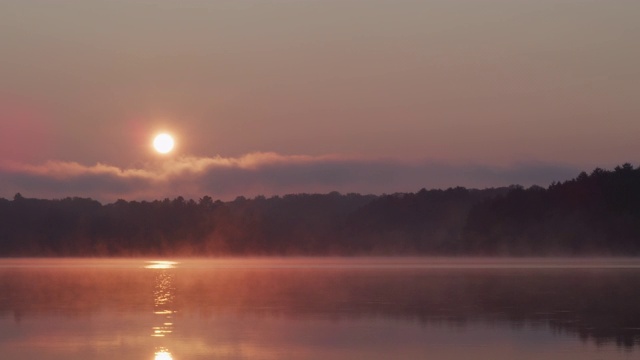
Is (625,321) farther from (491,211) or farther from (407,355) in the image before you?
(491,211)

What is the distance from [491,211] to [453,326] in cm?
12086

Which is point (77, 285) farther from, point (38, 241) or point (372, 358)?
point (38, 241)

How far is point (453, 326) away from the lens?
1341 inches

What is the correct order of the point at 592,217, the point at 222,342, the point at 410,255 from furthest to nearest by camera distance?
the point at 410,255, the point at 592,217, the point at 222,342

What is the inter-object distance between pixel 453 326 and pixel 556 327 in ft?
10.4

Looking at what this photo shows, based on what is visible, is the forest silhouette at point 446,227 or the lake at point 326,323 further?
the forest silhouette at point 446,227

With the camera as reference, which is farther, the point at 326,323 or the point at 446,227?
the point at 446,227

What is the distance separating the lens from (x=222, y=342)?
30.0 metres

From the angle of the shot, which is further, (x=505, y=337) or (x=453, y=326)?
(x=453, y=326)

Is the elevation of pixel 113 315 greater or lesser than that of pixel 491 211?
lesser

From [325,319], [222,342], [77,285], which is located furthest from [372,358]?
[77,285]

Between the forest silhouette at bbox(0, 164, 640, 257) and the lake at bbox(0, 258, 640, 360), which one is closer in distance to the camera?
the lake at bbox(0, 258, 640, 360)

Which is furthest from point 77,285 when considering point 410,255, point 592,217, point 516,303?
point 410,255

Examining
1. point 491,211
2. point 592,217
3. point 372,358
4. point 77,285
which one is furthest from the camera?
point 491,211
